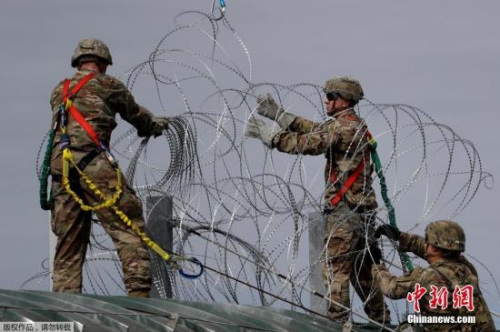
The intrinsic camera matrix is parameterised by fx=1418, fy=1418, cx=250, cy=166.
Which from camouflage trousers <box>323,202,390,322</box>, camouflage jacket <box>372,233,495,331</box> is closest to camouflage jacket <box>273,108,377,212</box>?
camouflage trousers <box>323,202,390,322</box>

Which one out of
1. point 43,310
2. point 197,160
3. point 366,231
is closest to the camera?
point 43,310

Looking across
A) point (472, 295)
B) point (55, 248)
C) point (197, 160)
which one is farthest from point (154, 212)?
point (472, 295)

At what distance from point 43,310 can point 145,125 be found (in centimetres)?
332

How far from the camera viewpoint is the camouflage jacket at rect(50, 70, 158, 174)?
1197 cm

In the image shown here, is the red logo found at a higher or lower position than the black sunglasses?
lower

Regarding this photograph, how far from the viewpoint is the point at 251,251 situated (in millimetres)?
12828

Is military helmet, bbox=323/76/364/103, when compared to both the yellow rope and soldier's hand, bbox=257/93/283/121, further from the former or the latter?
the yellow rope

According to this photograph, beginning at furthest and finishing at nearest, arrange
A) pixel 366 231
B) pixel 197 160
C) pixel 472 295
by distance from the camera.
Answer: pixel 197 160, pixel 366 231, pixel 472 295

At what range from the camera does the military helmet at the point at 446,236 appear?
11.5 meters

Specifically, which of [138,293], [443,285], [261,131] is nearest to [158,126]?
[261,131]

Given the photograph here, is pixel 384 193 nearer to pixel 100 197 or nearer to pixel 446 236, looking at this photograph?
pixel 446 236

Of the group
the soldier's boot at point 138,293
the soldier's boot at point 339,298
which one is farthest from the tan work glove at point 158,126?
the soldier's boot at point 339,298

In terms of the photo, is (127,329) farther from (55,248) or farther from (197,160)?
(197,160)

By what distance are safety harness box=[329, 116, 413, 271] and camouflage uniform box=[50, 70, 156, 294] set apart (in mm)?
1897
